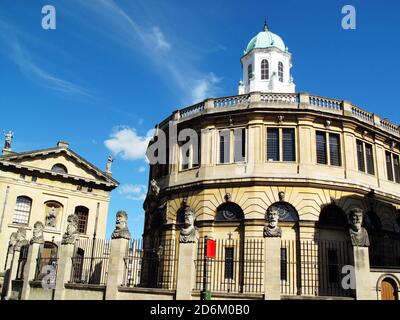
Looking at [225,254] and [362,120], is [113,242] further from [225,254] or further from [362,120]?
[362,120]

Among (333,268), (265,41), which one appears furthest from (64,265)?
(265,41)

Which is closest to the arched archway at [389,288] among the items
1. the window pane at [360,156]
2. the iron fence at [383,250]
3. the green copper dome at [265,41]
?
the iron fence at [383,250]

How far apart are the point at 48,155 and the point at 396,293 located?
112ft

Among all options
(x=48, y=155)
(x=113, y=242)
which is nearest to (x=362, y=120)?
(x=113, y=242)

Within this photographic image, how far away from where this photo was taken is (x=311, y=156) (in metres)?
25.2

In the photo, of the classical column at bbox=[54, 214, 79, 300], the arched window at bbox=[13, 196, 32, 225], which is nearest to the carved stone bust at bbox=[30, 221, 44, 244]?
the classical column at bbox=[54, 214, 79, 300]

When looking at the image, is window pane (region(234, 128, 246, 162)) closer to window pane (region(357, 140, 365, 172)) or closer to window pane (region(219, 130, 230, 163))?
window pane (region(219, 130, 230, 163))

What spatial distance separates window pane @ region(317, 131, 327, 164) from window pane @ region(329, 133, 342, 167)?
0.46m

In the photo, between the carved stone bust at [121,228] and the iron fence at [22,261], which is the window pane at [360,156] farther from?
the iron fence at [22,261]

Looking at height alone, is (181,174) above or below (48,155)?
below

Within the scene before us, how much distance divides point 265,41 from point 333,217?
30.6 m

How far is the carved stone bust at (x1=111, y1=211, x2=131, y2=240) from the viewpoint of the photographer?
58.5 feet

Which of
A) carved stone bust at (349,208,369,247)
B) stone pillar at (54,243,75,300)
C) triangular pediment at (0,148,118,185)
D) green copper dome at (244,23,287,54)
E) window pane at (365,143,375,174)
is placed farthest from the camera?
green copper dome at (244,23,287,54)

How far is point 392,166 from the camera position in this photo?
95.0ft
